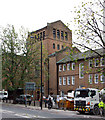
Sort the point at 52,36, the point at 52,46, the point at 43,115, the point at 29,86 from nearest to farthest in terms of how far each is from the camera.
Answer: the point at 43,115 → the point at 29,86 → the point at 52,46 → the point at 52,36

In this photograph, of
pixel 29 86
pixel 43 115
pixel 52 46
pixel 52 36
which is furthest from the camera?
pixel 52 36

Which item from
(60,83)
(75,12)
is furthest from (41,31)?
(75,12)

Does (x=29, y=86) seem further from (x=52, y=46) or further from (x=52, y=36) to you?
(x=52, y=36)

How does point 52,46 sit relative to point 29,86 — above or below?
above

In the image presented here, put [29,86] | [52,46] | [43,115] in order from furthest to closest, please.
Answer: [52,46] < [29,86] < [43,115]

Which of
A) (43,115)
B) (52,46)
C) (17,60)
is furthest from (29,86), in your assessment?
(52,46)

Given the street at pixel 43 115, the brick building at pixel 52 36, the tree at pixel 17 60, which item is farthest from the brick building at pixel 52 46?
the street at pixel 43 115

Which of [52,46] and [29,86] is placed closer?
[29,86]

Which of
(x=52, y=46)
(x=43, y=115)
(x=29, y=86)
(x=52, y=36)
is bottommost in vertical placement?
(x=43, y=115)

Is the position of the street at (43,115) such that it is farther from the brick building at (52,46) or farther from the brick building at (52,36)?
the brick building at (52,36)

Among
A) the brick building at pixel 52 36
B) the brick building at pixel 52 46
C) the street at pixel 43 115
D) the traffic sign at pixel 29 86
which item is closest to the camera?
the street at pixel 43 115

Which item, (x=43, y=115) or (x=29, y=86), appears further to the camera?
(x=29, y=86)

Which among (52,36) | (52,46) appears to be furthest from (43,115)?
(52,36)

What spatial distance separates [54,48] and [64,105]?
1215 inches
